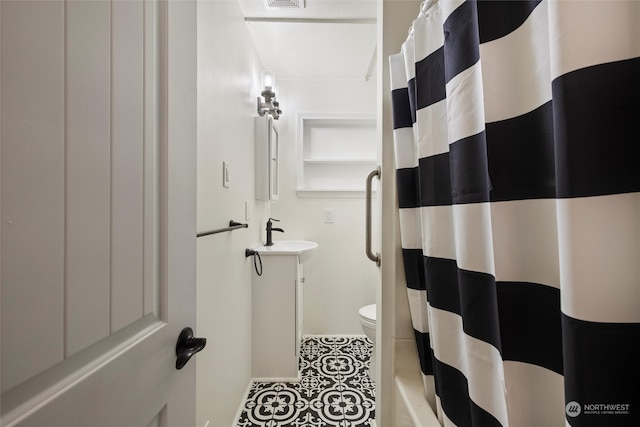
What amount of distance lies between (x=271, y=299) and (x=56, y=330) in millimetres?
1580

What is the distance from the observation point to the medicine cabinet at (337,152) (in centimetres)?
253

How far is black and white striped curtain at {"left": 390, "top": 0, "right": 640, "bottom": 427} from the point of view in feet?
1.01

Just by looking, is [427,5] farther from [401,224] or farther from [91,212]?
[91,212]

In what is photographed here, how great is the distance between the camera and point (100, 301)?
0.39 metres

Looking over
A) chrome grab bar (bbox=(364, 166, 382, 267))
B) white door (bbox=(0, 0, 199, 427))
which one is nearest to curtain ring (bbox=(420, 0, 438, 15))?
chrome grab bar (bbox=(364, 166, 382, 267))

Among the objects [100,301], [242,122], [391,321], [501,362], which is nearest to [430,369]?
[391,321]

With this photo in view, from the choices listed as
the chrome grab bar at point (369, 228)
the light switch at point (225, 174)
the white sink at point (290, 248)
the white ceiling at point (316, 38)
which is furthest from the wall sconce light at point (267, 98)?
the chrome grab bar at point (369, 228)

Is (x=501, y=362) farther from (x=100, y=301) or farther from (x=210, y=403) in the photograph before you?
(x=210, y=403)

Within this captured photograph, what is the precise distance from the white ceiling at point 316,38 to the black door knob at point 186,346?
1784 mm

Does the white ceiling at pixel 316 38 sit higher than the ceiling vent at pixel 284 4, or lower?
higher

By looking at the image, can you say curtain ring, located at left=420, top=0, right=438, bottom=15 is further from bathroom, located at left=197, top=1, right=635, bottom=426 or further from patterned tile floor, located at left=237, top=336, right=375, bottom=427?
patterned tile floor, located at left=237, top=336, right=375, bottom=427

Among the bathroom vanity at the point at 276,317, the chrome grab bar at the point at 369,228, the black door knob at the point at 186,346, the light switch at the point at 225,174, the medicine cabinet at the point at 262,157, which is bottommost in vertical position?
the bathroom vanity at the point at 276,317

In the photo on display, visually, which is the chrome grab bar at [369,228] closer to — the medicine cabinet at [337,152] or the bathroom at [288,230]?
the bathroom at [288,230]

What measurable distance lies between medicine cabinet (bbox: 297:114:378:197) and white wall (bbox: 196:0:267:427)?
2.75 feet
